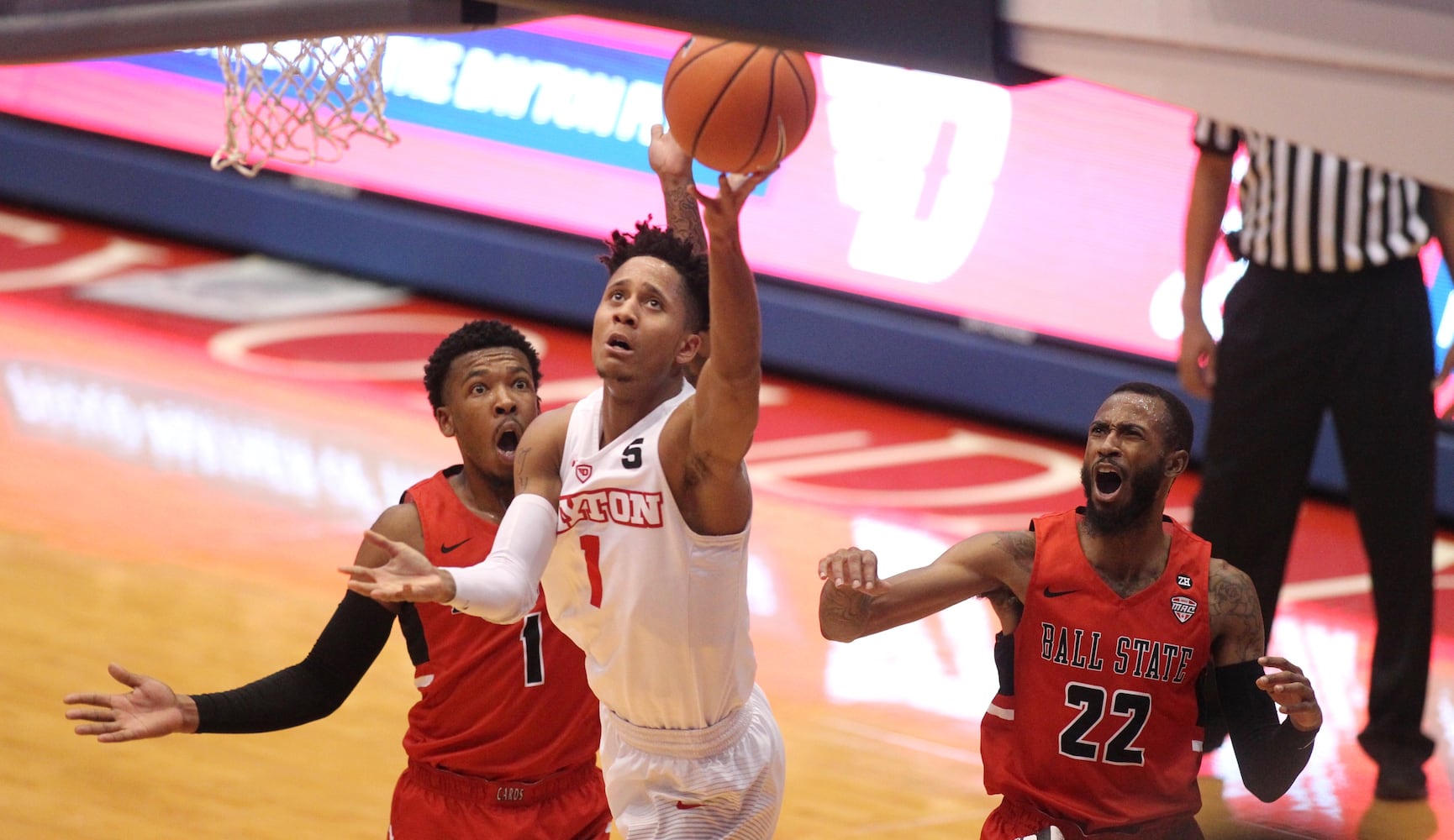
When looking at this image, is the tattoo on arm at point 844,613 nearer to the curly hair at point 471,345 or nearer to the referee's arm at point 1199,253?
the curly hair at point 471,345

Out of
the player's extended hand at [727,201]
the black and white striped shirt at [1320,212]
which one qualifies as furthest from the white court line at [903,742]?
the player's extended hand at [727,201]

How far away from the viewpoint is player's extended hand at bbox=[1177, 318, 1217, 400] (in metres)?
5.96

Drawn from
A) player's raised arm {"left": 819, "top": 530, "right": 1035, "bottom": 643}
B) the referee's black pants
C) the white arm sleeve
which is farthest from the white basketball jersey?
the referee's black pants

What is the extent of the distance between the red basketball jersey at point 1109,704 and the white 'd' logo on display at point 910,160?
6069 mm

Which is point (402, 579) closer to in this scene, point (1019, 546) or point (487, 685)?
point (487, 685)

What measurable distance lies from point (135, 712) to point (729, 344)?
154 centimetres

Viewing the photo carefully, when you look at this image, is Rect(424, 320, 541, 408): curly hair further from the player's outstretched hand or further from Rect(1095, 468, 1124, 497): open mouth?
Rect(1095, 468, 1124, 497): open mouth

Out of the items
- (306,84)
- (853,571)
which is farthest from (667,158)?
(853,571)

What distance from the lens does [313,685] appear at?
4.30 meters

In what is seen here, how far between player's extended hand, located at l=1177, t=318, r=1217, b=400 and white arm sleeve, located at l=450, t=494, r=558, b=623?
2723mm

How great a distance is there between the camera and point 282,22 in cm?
351

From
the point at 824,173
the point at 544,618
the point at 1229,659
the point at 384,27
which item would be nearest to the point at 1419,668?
the point at 1229,659

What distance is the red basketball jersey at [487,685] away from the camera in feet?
14.2

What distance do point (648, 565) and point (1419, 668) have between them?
298 centimetres
